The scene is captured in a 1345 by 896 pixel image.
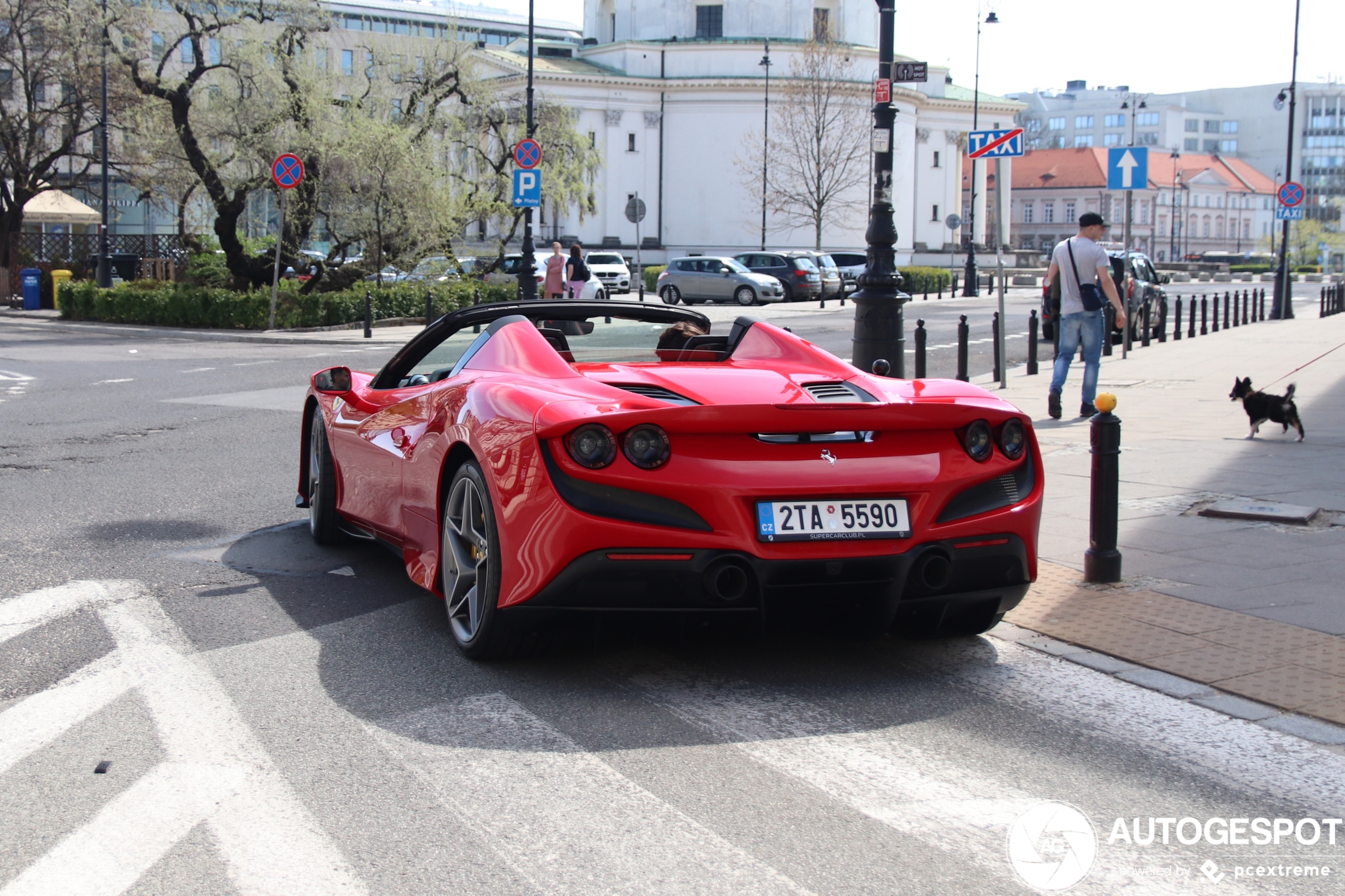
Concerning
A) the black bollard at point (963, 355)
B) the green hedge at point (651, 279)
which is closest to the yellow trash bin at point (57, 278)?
the green hedge at point (651, 279)

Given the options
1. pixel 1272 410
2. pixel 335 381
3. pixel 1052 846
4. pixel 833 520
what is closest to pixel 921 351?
pixel 1272 410

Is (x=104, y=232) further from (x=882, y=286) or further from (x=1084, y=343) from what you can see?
(x=1084, y=343)

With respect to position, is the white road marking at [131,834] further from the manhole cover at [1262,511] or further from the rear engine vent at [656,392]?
the manhole cover at [1262,511]

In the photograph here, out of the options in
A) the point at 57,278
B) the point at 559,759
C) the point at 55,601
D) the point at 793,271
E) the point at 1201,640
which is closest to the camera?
the point at 559,759

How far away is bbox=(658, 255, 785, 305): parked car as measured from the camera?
4497 centimetres

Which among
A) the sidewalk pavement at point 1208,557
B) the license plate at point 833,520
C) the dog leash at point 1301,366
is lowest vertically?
the sidewalk pavement at point 1208,557

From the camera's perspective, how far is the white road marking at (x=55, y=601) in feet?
17.8

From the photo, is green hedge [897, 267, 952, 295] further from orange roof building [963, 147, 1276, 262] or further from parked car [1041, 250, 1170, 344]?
orange roof building [963, 147, 1276, 262]

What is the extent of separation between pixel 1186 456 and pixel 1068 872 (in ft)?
25.8

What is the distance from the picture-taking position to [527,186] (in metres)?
28.3

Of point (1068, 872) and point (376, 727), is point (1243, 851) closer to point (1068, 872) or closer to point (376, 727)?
point (1068, 872)

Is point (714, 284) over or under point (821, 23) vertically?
under

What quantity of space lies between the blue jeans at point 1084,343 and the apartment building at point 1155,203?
378 feet

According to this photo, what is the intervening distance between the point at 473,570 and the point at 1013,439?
1.99 metres
